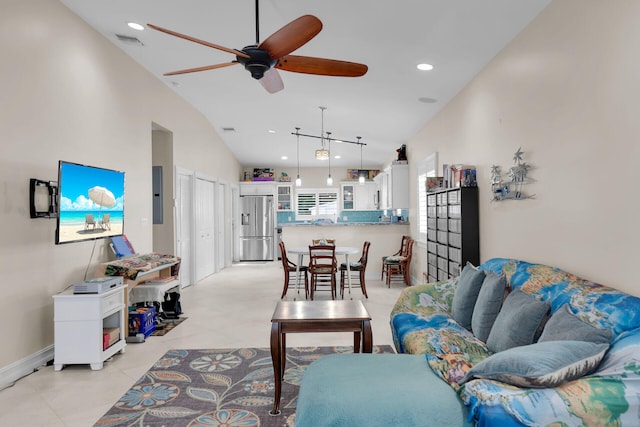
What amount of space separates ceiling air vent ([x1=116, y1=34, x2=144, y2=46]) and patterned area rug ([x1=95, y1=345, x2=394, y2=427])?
11.2ft

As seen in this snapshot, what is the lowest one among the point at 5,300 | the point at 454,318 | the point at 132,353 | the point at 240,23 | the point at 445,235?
the point at 132,353

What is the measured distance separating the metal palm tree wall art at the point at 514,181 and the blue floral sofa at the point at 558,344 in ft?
2.21

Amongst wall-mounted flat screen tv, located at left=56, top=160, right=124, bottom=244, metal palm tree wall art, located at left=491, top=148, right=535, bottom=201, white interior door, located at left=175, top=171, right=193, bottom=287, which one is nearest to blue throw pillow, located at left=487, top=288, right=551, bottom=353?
metal palm tree wall art, located at left=491, top=148, right=535, bottom=201

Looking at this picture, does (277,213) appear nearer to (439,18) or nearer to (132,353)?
(132,353)

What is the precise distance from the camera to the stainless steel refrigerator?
33.8 ft

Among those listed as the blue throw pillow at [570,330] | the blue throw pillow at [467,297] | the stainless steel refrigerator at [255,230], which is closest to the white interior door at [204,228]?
the stainless steel refrigerator at [255,230]

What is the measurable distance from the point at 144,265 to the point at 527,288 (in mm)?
3548

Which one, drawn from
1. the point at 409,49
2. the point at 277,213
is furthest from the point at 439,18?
the point at 277,213

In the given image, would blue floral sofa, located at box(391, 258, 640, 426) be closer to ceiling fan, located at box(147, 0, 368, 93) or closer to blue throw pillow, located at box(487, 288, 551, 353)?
blue throw pillow, located at box(487, 288, 551, 353)

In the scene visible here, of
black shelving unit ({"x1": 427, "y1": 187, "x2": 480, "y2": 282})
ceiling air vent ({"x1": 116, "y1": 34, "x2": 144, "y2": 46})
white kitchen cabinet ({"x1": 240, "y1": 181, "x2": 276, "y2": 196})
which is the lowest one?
black shelving unit ({"x1": 427, "y1": 187, "x2": 480, "y2": 282})

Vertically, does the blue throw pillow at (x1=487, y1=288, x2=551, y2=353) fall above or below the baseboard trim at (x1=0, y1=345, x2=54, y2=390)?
above

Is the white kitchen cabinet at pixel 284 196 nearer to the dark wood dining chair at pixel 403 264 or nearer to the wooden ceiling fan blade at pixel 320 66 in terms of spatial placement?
the dark wood dining chair at pixel 403 264

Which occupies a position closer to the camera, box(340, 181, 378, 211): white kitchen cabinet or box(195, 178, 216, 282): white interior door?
box(195, 178, 216, 282): white interior door

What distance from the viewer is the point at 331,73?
285 centimetres
